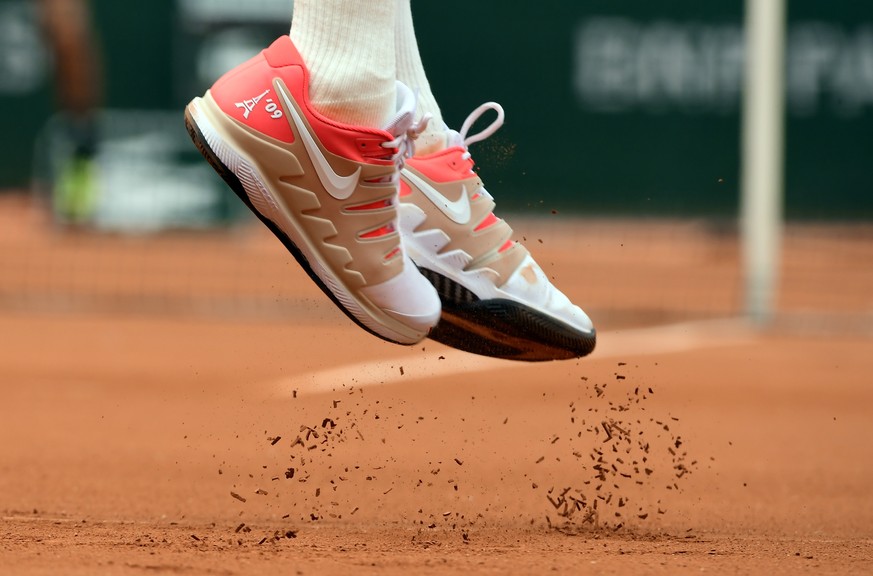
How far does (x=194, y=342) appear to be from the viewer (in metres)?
6.99

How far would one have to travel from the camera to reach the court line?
5.39 metres

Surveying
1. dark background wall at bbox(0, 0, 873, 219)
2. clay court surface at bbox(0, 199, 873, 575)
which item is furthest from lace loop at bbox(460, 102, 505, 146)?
dark background wall at bbox(0, 0, 873, 219)

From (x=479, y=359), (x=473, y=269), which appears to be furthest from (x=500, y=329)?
(x=479, y=359)

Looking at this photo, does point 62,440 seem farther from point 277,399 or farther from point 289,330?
point 289,330

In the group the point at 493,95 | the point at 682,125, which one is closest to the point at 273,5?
the point at 493,95

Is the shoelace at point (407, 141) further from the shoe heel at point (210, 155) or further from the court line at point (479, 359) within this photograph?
the court line at point (479, 359)

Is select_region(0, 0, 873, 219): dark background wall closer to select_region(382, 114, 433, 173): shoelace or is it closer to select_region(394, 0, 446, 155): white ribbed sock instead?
select_region(394, 0, 446, 155): white ribbed sock

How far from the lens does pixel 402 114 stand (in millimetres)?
2463

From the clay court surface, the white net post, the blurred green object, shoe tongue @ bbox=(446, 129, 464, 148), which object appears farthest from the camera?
the blurred green object

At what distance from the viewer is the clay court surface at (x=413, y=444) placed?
2.65 meters

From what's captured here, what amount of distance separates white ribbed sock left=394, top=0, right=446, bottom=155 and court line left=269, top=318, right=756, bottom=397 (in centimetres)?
131

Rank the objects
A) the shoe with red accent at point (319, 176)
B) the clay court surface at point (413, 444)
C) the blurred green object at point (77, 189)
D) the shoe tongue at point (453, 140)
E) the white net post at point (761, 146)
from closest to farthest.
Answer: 1. the shoe with red accent at point (319, 176)
2. the clay court surface at point (413, 444)
3. the shoe tongue at point (453, 140)
4. the white net post at point (761, 146)
5. the blurred green object at point (77, 189)

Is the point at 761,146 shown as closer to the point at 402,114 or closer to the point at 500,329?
the point at 500,329

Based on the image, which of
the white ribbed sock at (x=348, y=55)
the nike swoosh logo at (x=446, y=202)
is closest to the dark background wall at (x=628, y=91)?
the nike swoosh logo at (x=446, y=202)
